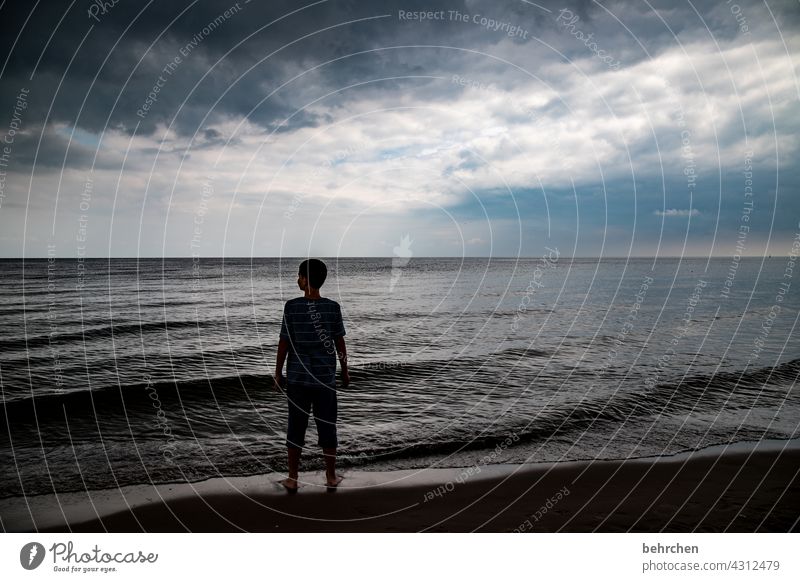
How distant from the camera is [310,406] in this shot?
6883 mm

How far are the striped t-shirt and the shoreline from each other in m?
1.77

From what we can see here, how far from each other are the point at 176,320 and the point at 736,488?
25.4m

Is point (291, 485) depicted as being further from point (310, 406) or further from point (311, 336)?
point (311, 336)

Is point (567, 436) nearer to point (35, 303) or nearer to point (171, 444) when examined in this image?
point (171, 444)

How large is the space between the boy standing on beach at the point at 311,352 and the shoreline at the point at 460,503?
3.44 feet

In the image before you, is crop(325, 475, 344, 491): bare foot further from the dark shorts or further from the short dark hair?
the short dark hair

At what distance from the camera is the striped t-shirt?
6.50m

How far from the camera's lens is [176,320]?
25953 mm

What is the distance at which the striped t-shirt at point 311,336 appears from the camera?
6496mm

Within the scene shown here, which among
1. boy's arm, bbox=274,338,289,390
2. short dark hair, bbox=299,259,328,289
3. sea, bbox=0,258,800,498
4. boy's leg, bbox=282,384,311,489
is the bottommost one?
sea, bbox=0,258,800,498

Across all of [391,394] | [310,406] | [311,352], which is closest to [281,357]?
[311,352]

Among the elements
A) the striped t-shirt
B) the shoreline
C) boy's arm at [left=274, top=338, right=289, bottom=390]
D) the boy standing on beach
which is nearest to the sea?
the shoreline

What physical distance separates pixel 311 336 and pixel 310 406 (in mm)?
1092

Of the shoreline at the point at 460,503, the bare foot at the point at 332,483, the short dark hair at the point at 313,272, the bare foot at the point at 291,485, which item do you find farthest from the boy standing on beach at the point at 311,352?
the shoreline at the point at 460,503
